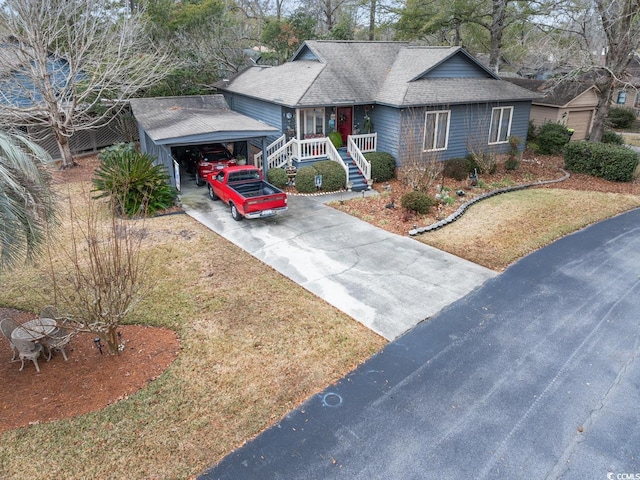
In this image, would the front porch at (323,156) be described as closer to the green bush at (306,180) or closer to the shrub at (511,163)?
the green bush at (306,180)

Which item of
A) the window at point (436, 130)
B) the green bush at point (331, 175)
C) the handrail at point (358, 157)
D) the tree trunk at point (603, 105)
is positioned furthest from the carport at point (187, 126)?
the tree trunk at point (603, 105)

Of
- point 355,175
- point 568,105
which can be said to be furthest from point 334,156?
point 568,105

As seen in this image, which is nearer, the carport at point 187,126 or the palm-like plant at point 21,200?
the palm-like plant at point 21,200

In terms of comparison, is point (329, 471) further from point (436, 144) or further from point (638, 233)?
point (436, 144)

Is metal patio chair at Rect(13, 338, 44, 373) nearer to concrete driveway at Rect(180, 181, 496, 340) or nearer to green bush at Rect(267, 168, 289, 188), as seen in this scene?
concrete driveway at Rect(180, 181, 496, 340)

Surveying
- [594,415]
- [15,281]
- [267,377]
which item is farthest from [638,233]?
[15,281]

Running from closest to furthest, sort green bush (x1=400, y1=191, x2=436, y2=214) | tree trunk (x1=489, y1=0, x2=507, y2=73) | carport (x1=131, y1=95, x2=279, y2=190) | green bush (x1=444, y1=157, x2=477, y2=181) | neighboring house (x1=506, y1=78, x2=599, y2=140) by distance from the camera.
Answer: green bush (x1=400, y1=191, x2=436, y2=214) → carport (x1=131, y1=95, x2=279, y2=190) → green bush (x1=444, y1=157, x2=477, y2=181) → tree trunk (x1=489, y1=0, x2=507, y2=73) → neighboring house (x1=506, y1=78, x2=599, y2=140)

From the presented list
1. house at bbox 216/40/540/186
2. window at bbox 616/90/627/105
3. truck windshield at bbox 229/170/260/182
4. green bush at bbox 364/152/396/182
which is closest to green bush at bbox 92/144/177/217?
truck windshield at bbox 229/170/260/182
